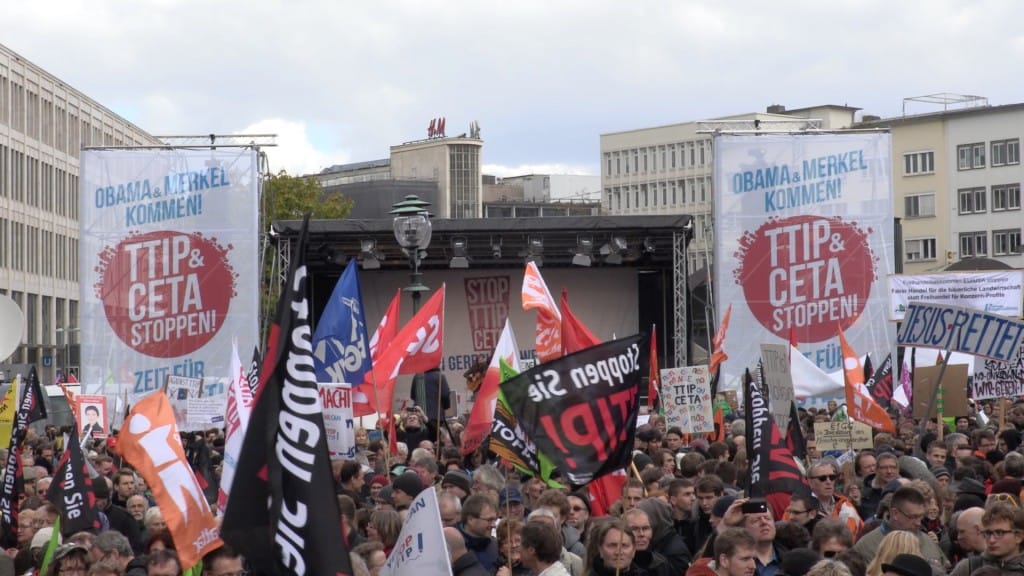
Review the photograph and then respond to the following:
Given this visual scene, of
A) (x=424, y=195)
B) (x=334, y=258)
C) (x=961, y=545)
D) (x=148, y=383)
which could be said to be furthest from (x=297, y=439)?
(x=424, y=195)

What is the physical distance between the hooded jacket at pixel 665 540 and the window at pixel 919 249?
7227 cm

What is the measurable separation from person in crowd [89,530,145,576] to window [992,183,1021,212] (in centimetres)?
7159

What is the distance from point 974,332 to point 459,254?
18062 mm

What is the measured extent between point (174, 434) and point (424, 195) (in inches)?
3599

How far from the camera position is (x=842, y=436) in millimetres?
14344

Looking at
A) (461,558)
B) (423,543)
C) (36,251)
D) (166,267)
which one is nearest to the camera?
(423,543)

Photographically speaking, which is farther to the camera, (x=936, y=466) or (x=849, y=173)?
(x=849, y=173)

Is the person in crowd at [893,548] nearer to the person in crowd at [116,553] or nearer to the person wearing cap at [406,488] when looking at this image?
the person wearing cap at [406,488]

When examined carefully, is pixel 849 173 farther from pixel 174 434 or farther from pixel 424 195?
pixel 424 195

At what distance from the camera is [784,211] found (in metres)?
30.0

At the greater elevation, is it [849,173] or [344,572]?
[849,173]

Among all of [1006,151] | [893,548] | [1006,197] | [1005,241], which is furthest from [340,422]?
[1005,241]

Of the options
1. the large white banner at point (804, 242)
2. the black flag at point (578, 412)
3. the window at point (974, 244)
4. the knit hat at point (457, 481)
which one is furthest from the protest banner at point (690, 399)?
the window at point (974, 244)

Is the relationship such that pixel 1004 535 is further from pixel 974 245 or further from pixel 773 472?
pixel 974 245
